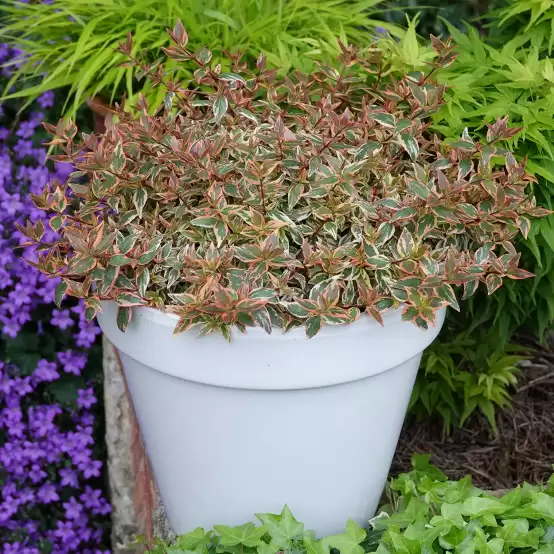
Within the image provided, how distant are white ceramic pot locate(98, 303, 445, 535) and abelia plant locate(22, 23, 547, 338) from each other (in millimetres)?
55

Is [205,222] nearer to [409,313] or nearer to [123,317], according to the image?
[123,317]

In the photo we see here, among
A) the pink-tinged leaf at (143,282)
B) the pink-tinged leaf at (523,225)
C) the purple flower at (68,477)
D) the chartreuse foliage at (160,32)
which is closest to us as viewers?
the pink-tinged leaf at (143,282)

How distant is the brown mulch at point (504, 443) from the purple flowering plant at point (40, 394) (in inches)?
34.1

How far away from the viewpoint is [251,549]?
1.38m

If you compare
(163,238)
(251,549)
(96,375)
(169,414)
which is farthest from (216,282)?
(96,375)

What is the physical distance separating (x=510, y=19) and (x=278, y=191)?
815mm

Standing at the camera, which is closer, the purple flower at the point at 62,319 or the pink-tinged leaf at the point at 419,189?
the pink-tinged leaf at the point at 419,189

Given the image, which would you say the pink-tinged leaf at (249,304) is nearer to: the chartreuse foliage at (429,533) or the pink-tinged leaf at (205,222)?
the pink-tinged leaf at (205,222)

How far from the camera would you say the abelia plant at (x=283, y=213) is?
1.21m

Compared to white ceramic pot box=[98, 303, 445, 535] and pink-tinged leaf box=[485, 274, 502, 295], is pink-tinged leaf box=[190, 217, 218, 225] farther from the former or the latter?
pink-tinged leaf box=[485, 274, 502, 295]

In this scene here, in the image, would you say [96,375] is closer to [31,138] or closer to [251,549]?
[31,138]

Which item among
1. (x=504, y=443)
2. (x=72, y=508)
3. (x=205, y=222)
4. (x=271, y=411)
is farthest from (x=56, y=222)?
(x=504, y=443)

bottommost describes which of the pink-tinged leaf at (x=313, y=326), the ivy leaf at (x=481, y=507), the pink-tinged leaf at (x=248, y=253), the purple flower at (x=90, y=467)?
the purple flower at (x=90, y=467)

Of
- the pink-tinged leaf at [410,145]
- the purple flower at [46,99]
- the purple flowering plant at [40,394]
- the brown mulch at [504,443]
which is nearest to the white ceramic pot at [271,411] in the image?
the pink-tinged leaf at [410,145]
